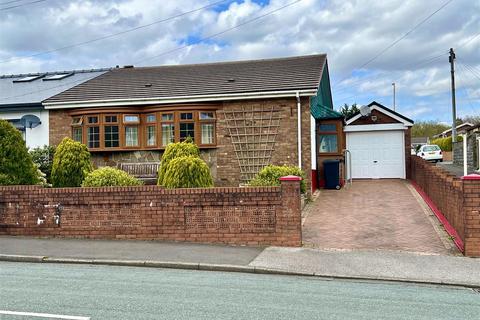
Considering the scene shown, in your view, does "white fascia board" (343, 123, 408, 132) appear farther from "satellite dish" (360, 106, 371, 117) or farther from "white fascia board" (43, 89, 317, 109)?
"white fascia board" (43, 89, 317, 109)

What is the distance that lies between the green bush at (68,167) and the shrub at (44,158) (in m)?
2.86

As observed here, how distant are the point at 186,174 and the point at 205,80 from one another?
7980mm

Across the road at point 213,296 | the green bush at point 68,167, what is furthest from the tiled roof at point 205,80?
the road at point 213,296

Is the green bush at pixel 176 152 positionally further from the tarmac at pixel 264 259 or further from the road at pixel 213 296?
the road at pixel 213 296

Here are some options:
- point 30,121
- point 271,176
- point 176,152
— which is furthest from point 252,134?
point 30,121

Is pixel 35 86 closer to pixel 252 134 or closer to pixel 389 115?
pixel 252 134

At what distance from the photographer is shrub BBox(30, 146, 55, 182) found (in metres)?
16.8

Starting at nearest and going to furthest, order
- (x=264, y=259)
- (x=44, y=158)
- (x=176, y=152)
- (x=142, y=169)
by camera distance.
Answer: (x=264, y=259) → (x=176, y=152) → (x=142, y=169) → (x=44, y=158)

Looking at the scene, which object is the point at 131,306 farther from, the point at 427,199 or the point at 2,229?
the point at 427,199

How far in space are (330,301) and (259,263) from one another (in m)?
2.44

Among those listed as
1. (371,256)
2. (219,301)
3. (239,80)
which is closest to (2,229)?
(219,301)

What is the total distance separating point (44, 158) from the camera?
674 inches

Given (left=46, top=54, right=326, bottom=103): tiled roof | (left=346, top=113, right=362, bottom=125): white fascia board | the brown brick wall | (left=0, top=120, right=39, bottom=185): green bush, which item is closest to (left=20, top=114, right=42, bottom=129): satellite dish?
(left=46, top=54, right=326, bottom=103): tiled roof

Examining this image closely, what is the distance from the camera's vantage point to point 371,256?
883 centimetres
